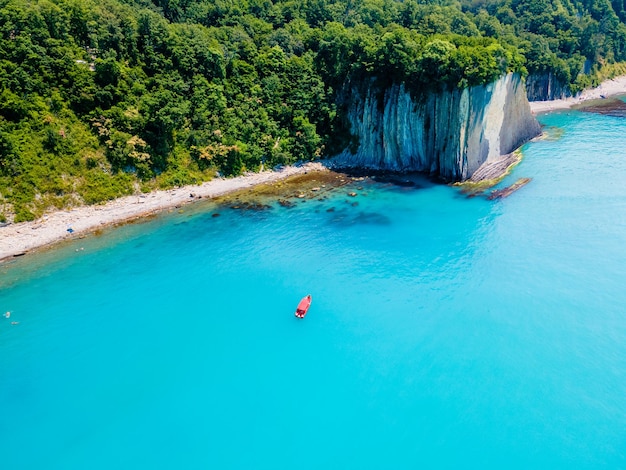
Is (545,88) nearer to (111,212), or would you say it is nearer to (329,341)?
(329,341)

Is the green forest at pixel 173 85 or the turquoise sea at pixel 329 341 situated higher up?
the green forest at pixel 173 85

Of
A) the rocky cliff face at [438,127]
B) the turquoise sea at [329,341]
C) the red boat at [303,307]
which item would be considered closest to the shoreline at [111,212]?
the turquoise sea at [329,341]

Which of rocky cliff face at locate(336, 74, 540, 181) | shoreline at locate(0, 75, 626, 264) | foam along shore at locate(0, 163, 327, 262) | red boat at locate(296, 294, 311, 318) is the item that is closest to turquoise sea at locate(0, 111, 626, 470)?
red boat at locate(296, 294, 311, 318)

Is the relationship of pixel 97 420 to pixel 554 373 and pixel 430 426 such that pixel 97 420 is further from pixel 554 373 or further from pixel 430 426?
pixel 554 373

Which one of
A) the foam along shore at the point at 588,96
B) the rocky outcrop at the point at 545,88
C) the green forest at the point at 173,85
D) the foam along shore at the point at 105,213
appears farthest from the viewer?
the rocky outcrop at the point at 545,88

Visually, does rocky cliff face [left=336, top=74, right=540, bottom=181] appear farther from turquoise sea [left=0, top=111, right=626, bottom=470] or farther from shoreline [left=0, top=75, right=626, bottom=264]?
turquoise sea [left=0, top=111, right=626, bottom=470]

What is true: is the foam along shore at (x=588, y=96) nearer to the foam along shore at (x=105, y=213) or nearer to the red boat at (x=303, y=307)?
the foam along shore at (x=105, y=213)

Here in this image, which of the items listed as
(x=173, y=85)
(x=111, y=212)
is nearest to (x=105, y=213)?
(x=111, y=212)
